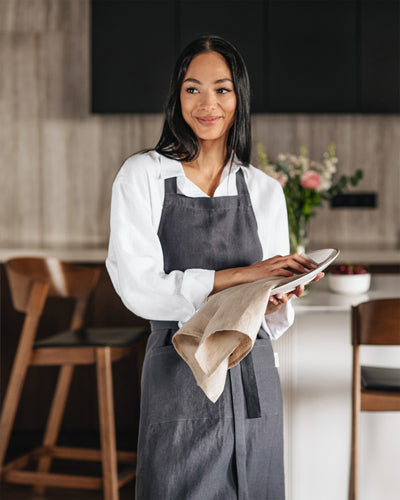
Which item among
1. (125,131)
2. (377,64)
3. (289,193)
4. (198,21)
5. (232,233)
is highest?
(198,21)

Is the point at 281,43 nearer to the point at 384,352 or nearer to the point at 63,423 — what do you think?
the point at 384,352

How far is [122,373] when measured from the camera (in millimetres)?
3057

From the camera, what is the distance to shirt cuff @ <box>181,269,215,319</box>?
130cm

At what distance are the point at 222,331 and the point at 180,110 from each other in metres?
0.55

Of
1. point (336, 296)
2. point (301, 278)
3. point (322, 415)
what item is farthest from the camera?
point (336, 296)

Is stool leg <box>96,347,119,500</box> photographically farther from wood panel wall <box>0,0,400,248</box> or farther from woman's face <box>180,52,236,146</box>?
wood panel wall <box>0,0,400,248</box>

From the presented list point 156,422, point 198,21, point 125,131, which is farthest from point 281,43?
point 156,422

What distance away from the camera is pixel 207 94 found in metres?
1.38

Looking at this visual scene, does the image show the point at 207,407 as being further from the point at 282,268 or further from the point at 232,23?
the point at 232,23

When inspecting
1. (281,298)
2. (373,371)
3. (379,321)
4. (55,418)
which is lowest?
(55,418)

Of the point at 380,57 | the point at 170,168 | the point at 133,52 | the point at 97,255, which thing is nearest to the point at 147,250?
the point at 170,168

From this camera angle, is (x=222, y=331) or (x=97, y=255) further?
(x=97, y=255)

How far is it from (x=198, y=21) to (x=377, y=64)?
1.03 meters

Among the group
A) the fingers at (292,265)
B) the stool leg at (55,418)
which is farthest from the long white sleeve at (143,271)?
the stool leg at (55,418)
